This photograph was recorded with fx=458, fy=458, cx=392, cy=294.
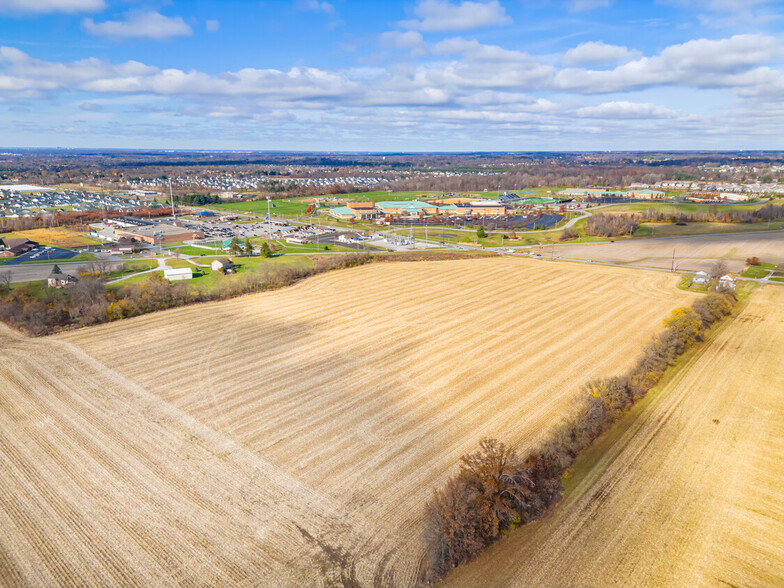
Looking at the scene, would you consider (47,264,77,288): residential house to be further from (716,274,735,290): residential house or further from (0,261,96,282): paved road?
(716,274,735,290): residential house

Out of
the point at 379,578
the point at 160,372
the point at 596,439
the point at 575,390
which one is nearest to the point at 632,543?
the point at 596,439

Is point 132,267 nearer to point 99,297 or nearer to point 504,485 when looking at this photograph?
point 99,297

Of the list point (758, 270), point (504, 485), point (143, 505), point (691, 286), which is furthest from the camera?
point (758, 270)

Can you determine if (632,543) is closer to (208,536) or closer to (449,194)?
(208,536)

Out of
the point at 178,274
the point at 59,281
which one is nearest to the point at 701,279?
the point at 178,274

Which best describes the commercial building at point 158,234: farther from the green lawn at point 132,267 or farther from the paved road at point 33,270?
the paved road at point 33,270

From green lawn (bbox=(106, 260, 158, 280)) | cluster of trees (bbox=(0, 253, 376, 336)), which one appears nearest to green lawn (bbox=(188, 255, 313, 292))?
cluster of trees (bbox=(0, 253, 376, 336))
